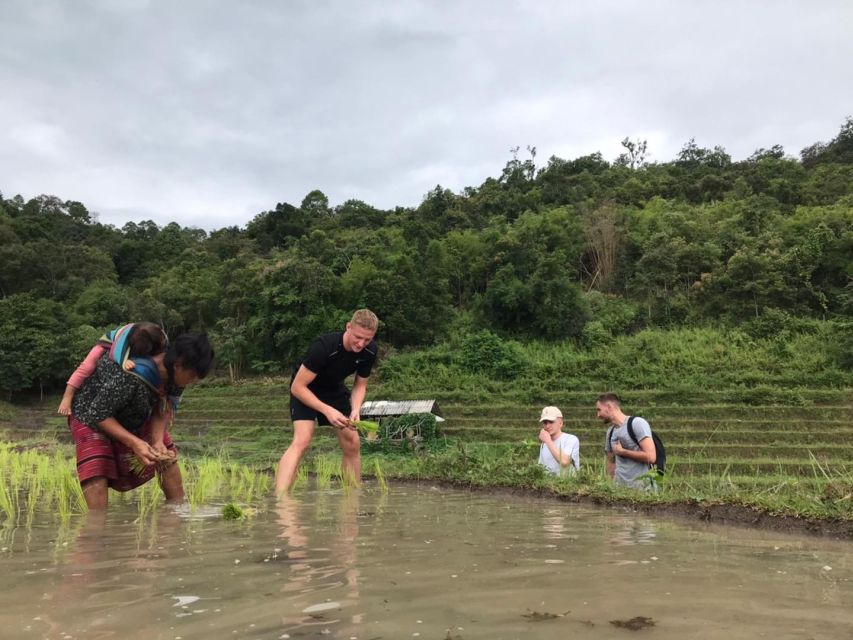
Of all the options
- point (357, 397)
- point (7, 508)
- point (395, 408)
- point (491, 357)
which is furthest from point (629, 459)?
point (491, 357)

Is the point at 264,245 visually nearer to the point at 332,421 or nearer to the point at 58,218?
the point at 58,218

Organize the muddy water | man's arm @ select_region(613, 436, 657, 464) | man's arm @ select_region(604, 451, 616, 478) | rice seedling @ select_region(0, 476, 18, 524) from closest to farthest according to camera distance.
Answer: the muddy water < rice seedling @ select_region(0, 476, 18, 524) < man's arm @ select_region(613, 436, 657, 464) < man's arm @ select_region(604, 451, 616, 478)

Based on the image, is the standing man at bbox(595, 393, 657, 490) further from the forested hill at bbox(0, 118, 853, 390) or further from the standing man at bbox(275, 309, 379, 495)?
the forested hill at bbox(0, 118, 853, 390)

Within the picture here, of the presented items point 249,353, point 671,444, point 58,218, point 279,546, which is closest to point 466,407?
point 671,444

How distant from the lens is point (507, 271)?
3044 centimetres

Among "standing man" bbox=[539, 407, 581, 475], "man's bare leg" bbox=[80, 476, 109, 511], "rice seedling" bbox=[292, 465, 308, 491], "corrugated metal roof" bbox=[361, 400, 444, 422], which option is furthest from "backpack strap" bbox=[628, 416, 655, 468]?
"corrugated metal roof" bbox=[361, 400, 444, 422]

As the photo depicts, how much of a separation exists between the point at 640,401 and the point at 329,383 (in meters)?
18.4

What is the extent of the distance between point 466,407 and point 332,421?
18718 millimetres

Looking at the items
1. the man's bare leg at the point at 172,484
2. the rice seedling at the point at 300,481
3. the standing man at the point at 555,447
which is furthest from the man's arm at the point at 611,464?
the man's bare leg at the point at 172,484

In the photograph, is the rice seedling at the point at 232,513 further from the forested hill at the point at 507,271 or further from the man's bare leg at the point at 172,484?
the forested hill at the point at 507,271

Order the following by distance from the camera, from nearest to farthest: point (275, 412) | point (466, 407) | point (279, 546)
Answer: point (279, 546)
point (466, 407)
point (275, 412)

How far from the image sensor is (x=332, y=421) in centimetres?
461

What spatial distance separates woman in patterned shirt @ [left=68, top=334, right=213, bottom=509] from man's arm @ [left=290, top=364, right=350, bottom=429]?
1097 mm

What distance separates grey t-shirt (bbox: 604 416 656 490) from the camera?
16.4ft
